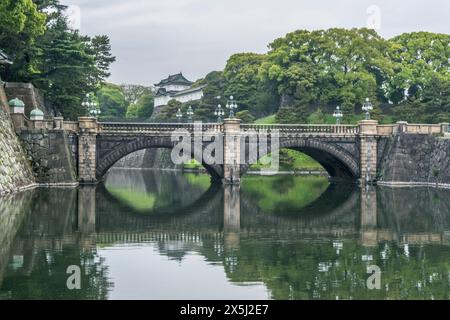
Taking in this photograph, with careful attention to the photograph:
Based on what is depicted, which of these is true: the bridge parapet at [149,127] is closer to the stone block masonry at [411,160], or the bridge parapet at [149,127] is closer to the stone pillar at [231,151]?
the stone pillar at [231,151]

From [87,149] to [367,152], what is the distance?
22.7 m

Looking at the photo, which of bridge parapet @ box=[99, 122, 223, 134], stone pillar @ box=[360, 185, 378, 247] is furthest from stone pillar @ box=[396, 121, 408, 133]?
bridge parapet @ box=[99, 122, 223, 134]

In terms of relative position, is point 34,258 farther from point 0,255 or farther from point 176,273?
point 176,273

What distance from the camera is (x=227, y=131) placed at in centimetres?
5697

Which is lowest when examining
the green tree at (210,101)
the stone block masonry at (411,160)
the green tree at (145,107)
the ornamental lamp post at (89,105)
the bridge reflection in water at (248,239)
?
the bridge reflection in water at (248,239)

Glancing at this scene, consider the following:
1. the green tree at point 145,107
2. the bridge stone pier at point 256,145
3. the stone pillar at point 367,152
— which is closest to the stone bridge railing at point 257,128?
the bridge stone pier at point 256,145

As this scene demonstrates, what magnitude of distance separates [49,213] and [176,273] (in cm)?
1503

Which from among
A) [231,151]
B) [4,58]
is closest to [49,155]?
[4,58]

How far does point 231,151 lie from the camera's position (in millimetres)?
56938

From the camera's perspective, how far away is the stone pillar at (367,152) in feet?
194

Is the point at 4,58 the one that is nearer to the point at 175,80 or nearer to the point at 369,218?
the point at 369,218

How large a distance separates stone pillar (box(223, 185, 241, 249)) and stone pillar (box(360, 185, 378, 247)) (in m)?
4.85

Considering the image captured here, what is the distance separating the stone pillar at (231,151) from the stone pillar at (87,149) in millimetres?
10216
